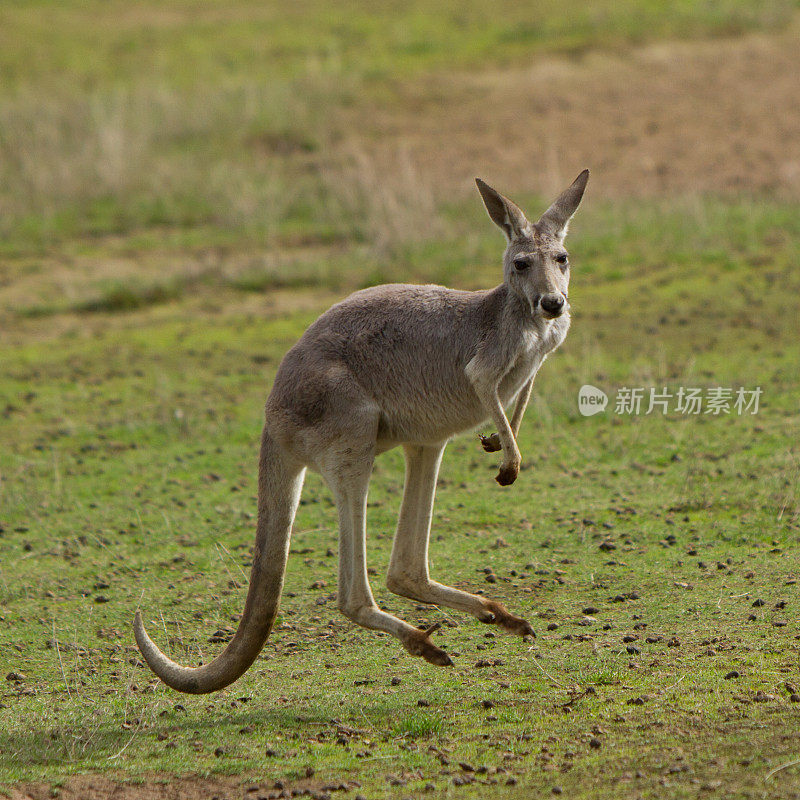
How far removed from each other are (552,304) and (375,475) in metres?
3.21

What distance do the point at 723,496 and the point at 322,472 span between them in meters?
2.70

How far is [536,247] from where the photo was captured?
418 centimetres

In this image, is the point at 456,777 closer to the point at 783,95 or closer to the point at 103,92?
the point at 783,95

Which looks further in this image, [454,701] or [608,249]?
[608,249]

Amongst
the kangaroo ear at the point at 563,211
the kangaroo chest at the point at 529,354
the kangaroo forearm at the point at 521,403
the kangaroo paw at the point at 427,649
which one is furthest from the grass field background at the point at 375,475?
the kangaroo ear at the point at 563,211

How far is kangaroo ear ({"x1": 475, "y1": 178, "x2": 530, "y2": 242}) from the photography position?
4.17m

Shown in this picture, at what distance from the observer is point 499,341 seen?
4285mm

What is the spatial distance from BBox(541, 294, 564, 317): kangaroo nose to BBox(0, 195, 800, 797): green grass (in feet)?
4.32

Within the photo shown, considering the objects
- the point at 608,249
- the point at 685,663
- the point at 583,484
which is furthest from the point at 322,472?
the point at 608,249

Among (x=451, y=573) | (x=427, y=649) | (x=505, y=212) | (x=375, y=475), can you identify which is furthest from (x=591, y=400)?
(x=427, y=649)

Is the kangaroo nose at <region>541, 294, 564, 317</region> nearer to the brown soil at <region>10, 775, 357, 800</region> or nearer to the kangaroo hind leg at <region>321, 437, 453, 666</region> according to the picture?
the kangaroo hind leg at <region>321, 437, 453, 666</region>

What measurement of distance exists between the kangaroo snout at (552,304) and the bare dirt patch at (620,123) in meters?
8.85

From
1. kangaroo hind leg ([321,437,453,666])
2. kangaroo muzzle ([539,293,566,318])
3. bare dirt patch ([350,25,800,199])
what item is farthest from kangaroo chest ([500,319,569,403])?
bare dirt patch ([350,25,800,199])

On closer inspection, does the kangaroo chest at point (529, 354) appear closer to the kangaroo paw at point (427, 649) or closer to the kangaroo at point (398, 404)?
the kangaroo at point (398, 404)
